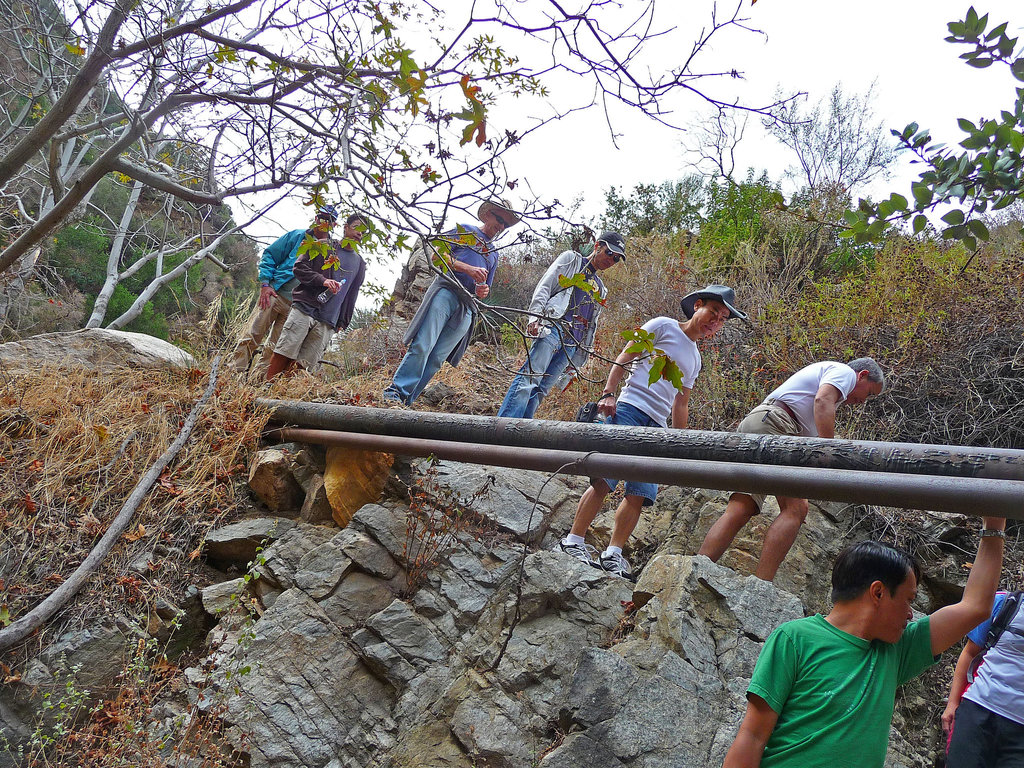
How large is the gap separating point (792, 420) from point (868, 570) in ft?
6.41

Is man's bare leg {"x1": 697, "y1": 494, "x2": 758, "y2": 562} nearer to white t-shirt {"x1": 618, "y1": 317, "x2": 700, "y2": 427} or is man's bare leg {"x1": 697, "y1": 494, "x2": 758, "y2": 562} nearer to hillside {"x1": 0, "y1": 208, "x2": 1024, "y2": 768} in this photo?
hillside {"x1": 0, "y1": 208, "x2": 1024, "y2": 768}

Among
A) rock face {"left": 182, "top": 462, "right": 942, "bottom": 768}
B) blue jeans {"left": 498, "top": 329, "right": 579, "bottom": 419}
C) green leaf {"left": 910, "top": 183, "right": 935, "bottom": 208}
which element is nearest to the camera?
green leaf {"left": 910, "top": 183, "right": 935, "bottom": 208}

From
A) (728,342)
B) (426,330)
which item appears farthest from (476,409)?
(728,342)

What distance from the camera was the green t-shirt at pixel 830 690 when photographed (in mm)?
1993

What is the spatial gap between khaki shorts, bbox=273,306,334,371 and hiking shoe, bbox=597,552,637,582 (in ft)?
10.1

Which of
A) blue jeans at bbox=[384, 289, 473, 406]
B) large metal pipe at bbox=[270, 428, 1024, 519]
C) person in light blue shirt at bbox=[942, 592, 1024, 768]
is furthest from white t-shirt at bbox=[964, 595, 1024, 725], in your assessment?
blue jeans at bbox=[384, 289, 473, 406]

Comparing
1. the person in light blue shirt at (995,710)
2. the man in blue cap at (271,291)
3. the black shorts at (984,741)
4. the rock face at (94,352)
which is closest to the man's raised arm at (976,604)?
the person in light blue shirt at (995,710)

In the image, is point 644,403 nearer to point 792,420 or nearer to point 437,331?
point 792,420

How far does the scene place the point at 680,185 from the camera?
39.6ft

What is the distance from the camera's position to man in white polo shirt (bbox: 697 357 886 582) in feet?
12.6

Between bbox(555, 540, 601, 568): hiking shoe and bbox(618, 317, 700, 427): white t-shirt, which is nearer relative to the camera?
bbox(555, 540, 601, 568): hiking shoe

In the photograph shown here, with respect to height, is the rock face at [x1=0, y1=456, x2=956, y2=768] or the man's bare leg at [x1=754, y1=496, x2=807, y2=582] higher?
the man's bare leg at [x1=754, y1=496, x2=807, y2=582]

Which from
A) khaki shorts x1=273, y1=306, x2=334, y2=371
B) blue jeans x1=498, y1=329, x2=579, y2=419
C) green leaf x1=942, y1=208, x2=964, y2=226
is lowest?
khaki shorts x1=273, y1=306, x2=334, y2=371

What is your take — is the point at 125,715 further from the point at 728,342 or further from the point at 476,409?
the point at 728,342
